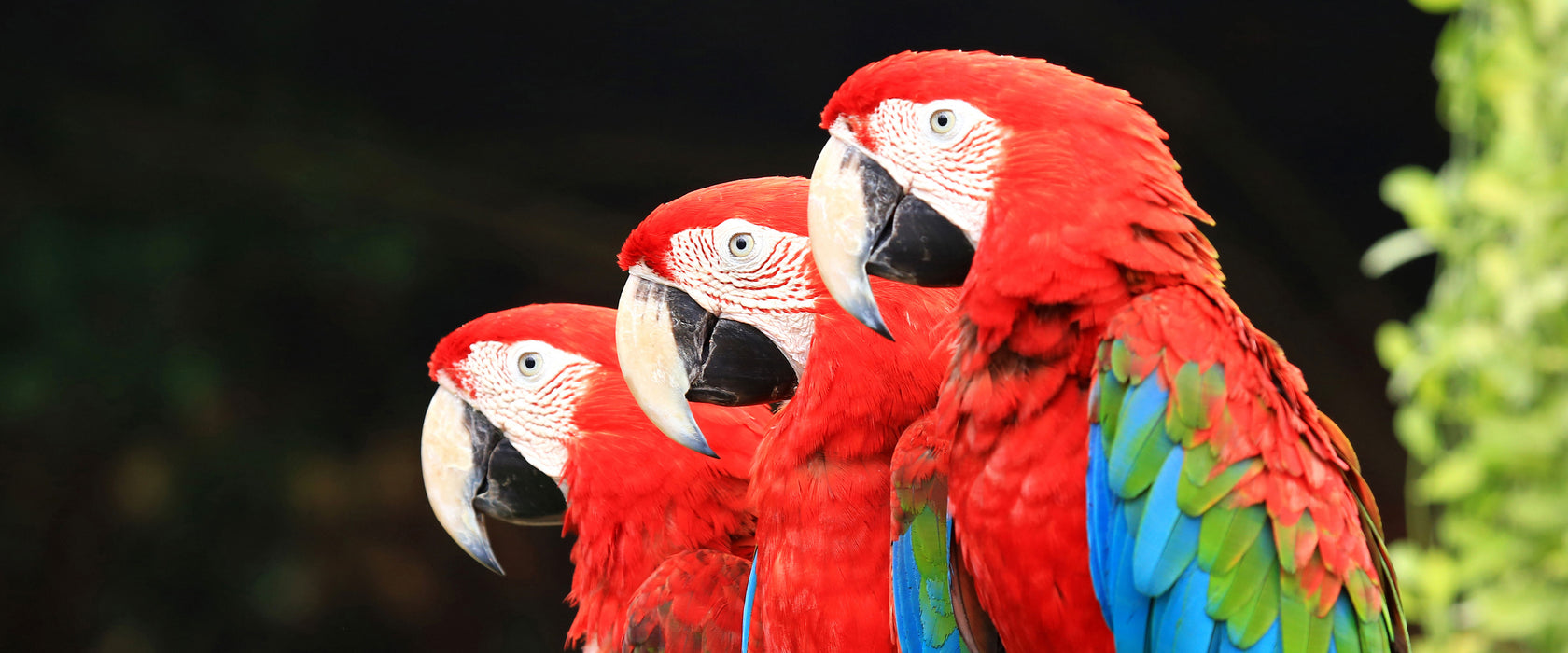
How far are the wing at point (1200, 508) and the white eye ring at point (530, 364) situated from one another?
0.68 m

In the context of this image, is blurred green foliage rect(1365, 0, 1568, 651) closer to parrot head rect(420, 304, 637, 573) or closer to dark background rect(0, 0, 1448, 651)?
dark background rect(0, 0, 1448, 651)

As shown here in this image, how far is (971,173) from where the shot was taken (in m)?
0.96

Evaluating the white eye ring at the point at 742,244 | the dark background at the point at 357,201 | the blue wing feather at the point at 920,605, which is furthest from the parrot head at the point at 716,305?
the dark background at the point at 357,201

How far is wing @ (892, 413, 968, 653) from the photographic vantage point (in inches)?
39.5

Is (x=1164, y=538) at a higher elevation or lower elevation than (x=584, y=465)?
higher

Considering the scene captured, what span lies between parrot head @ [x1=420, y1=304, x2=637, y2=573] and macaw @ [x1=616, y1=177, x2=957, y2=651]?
0.59 ft

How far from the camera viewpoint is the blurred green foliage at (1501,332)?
1604 millimetres

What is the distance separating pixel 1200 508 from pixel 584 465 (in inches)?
27.2

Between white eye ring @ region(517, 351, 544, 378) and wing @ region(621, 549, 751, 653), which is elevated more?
white eye ring @ region(517, 351, 544, 378)

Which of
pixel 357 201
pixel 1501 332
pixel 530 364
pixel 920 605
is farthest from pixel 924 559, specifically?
pixel 357 201

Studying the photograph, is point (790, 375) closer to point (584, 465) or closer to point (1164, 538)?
point (584, 465)

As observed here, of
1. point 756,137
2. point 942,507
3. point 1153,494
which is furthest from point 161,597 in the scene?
point 1153,494

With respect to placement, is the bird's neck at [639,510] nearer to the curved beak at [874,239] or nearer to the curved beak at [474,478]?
the curved beak at [474,478]

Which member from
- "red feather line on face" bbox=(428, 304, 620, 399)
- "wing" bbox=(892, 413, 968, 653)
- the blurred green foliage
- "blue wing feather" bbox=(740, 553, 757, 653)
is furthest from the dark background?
"wing" bbox=(892, 413, 968, 653)
